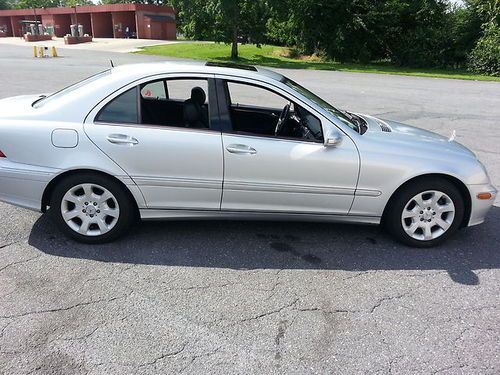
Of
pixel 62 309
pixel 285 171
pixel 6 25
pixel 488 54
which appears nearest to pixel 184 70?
pixel 285 171

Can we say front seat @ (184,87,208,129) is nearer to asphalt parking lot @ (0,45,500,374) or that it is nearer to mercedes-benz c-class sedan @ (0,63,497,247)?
mercedes-benz c-class sedan @ (0,63,497,247)

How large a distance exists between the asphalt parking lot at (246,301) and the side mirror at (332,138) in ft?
3.20

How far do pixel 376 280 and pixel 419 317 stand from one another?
19.8 inches

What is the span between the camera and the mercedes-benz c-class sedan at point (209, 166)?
359cm

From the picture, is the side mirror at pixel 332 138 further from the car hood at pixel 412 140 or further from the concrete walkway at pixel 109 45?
the concrete walkway at pixel 109 45

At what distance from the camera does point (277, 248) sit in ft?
12.7

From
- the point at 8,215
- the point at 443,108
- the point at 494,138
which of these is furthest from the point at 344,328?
the point at 443,108

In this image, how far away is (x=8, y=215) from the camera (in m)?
4.39

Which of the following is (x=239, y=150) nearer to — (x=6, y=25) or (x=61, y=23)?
(x=61, y=23)

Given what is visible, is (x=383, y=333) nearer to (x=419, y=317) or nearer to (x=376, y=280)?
(x=419, y=317)

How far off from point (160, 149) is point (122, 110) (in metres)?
0.50

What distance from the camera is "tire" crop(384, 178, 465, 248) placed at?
379 cm

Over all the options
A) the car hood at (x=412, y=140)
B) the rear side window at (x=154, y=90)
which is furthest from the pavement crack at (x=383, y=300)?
the rear side window at (x=154, y=90)

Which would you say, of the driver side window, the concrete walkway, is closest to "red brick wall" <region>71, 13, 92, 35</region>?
the concrete walkway
